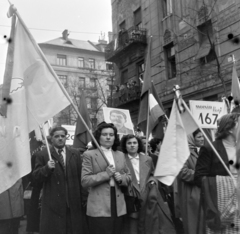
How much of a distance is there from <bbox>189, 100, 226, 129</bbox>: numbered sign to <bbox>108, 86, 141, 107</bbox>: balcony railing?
14359mm

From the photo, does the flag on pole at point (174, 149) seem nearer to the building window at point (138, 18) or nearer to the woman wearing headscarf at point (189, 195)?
the woman wearing headscarf at point (189, 195)

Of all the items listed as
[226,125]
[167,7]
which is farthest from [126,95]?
[226,125]

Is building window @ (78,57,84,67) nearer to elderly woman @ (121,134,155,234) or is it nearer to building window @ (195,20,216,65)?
building window @ (195,20,216,65)

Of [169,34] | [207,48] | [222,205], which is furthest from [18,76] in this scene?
[169,34]

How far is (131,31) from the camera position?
2166cm

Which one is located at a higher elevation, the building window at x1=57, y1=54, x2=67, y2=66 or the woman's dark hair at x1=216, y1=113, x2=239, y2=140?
the building window at x1=57, y1=54, x2=67, y2=66

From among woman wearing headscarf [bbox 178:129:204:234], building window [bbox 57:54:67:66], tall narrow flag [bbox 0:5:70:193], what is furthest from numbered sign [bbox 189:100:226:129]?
building window [bbox 57:54:67:66]

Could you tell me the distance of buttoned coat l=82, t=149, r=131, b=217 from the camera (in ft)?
13.0

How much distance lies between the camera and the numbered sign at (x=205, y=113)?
20.4ft

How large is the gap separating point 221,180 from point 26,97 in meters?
2.28

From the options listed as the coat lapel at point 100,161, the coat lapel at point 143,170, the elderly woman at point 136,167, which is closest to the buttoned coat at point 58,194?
the coat lapel at point 100,161

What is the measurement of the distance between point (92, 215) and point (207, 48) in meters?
12.5

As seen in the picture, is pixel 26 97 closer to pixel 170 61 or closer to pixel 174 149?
pixel 174 149

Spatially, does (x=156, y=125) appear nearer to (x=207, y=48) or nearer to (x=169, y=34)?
(x=207, y=48)
